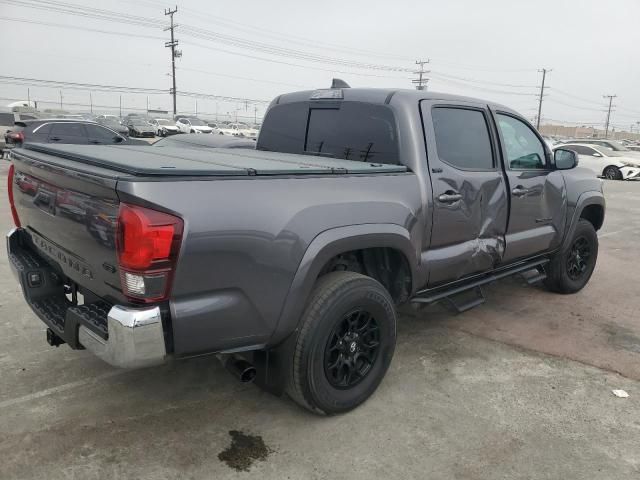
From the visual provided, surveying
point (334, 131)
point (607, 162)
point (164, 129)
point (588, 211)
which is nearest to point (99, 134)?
point (334, 131)

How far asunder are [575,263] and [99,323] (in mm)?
4745

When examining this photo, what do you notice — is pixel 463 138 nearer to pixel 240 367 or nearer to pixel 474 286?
pixel 474 286

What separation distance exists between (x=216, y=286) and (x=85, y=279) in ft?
2.33

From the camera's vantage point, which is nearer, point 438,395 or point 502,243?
point 438,395

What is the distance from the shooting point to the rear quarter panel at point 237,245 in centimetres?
223

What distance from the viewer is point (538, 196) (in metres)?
4.47

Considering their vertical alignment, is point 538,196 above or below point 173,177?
below

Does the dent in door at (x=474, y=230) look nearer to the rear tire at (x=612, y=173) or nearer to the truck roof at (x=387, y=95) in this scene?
the truck roof at (x=387, y=95)

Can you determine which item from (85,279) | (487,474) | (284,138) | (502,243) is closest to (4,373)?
(85,279)

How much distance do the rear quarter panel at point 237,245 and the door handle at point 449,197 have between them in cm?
92

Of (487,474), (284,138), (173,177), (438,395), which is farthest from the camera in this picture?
(284,138)

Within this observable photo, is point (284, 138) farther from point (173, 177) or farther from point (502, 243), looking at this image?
point (173, 177)

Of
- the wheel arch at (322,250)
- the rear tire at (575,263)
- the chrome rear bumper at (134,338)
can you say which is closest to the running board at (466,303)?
the wheel arch at (322,250)

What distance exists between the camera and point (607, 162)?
20906mm
